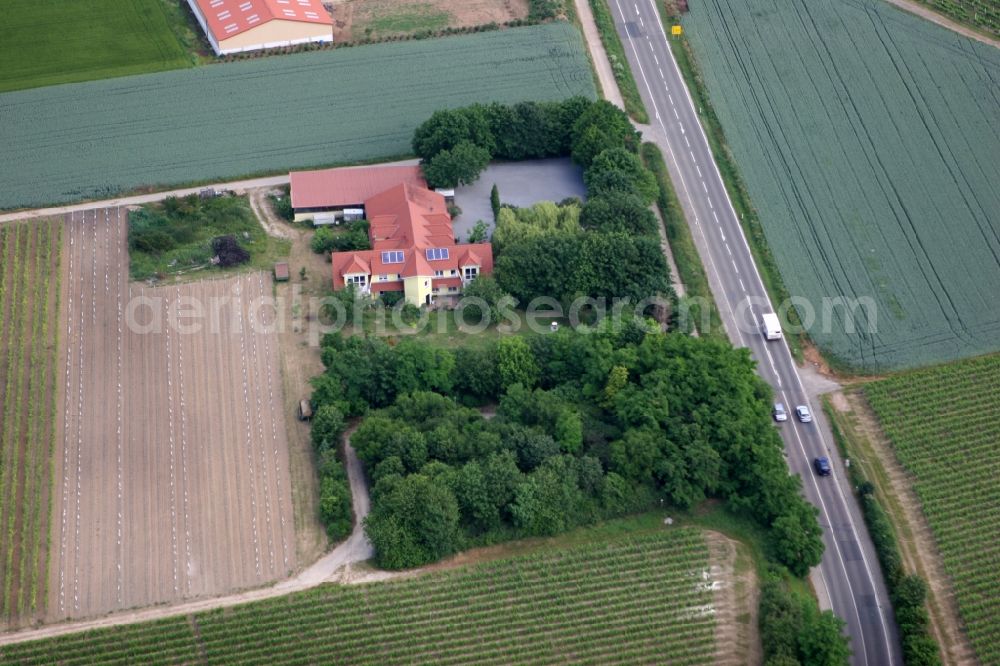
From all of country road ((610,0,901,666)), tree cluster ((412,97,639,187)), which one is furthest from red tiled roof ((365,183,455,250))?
country road ((610,0,901,666))

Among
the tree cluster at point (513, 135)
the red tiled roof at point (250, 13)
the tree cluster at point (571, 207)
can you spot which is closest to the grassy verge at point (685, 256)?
the tree cluster at point (571, 207)

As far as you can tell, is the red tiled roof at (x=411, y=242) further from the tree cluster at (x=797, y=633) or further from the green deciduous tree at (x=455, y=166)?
the tree cluster at (x=797, y=633)

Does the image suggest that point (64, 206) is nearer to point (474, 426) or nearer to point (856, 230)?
point (474, 426)

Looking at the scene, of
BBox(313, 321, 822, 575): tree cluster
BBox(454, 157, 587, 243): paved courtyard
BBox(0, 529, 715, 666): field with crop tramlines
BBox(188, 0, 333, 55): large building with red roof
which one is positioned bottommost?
BBox(0, 529, 715, 666): field with crop tramlines

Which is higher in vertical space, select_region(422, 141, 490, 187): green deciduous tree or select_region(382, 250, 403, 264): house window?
select_region(422, 141, 490, 187): green deciduous tree

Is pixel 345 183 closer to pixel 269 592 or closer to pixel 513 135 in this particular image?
pixel 513 135

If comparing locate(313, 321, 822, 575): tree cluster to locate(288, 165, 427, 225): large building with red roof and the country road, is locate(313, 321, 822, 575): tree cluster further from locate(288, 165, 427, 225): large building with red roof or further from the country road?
locate(288, 165, 427, 225): large building with red roof

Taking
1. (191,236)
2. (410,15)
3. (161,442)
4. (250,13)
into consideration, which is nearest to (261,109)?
(250,13)
